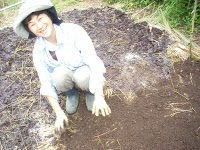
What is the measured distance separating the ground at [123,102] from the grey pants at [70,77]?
39 cm

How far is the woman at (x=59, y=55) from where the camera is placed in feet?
6.16

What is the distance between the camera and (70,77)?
227 cm

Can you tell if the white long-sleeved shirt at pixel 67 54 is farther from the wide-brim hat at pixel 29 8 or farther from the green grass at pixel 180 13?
the green grass at pixel 180 13

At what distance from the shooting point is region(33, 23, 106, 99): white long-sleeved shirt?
2.04 m

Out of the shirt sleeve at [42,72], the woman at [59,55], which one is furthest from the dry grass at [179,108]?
the shirt sleeve at [42,72]

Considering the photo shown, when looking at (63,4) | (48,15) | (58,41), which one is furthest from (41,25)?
(63,4)

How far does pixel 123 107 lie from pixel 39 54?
0.93m

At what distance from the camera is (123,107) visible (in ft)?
7.98

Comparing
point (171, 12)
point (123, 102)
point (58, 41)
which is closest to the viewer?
point (58, 41)

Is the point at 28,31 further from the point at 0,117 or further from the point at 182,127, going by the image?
the point at 182,127

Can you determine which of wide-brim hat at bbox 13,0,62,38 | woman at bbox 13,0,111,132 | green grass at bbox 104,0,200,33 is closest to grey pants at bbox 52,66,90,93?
woman at bbox 13,0,111,132

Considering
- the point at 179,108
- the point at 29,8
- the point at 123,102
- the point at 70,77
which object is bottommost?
the point at 179,108

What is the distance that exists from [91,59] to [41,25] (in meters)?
0.47

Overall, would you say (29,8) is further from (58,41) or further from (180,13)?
(180,13)
